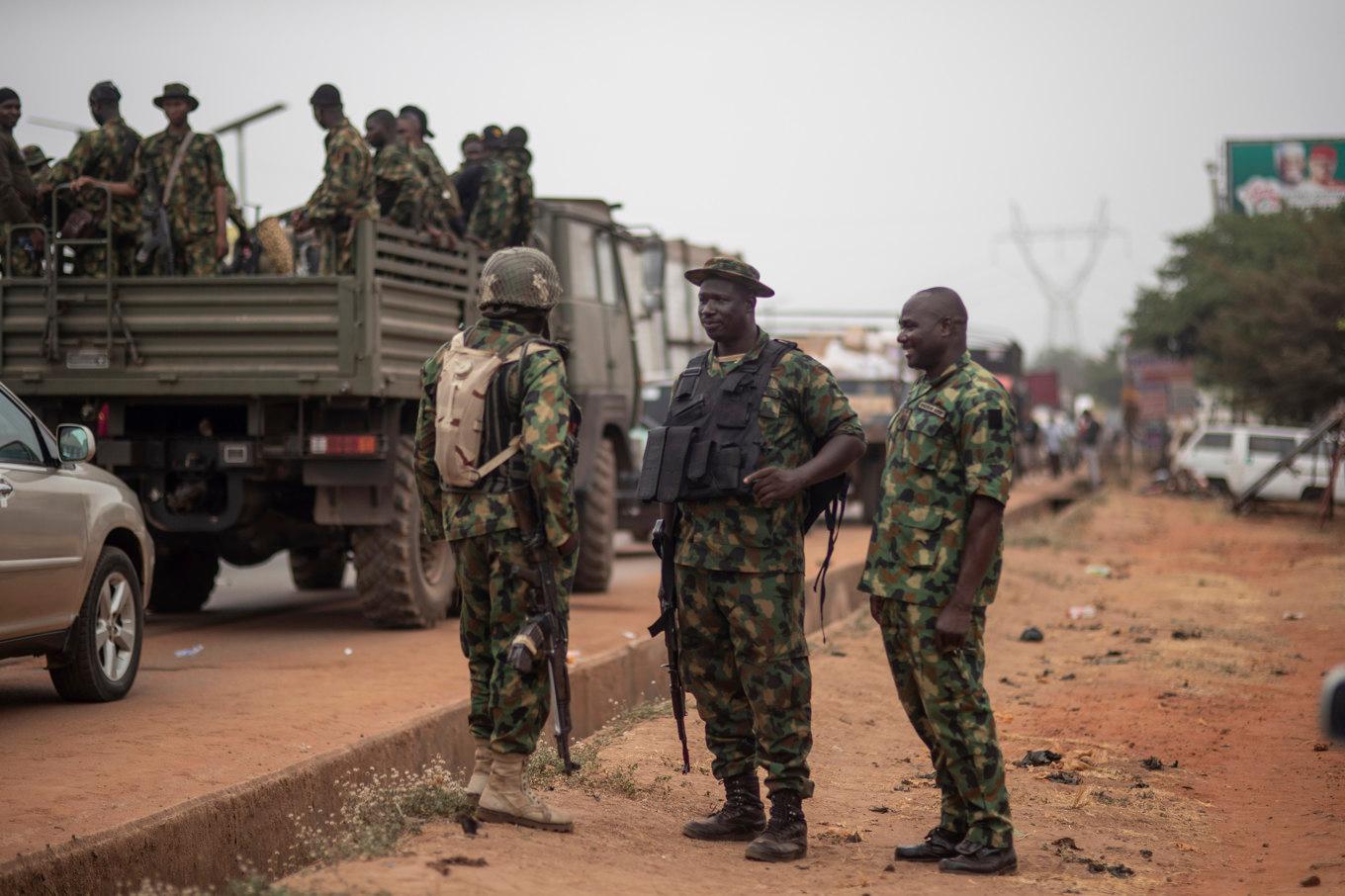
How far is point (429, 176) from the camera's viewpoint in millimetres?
11039

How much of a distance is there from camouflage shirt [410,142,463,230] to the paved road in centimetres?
275

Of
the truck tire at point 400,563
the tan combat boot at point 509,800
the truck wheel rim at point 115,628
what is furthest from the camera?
the truck tire at point 400,563

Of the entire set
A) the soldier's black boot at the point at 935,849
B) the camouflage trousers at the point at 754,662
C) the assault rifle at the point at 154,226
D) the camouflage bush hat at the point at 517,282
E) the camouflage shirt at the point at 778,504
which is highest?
the assault rifle at the point at 154,226

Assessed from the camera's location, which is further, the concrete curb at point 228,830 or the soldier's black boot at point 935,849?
the soldier's black boot at point 935,849

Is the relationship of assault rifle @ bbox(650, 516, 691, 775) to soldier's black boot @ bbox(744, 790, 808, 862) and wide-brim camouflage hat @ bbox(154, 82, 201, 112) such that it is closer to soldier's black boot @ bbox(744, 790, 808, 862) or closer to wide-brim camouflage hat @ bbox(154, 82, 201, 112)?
soldier's black boot @ bbox(744, 790, 808, 862)

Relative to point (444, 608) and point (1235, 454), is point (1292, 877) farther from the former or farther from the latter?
point (1235, 454)

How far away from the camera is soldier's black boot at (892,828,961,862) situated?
533cm

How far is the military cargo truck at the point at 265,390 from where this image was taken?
9617 millimetres

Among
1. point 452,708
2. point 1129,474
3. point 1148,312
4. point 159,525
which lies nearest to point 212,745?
point 452,708

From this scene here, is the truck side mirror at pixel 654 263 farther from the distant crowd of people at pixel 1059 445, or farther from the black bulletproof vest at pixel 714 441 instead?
the distant crowd of people at pixel 1059 445

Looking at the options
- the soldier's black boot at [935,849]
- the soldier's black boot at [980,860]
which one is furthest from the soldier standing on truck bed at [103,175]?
the soldier's black boot at [980,860]

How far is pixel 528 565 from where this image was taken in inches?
206

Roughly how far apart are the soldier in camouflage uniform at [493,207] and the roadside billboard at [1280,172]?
123 ft

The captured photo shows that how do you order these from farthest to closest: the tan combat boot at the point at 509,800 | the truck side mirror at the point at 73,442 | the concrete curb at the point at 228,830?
the truck side mirror at the point at 73,442
the tan combat boot at the point at 509,800
the concrete curb at the point at 228,830
